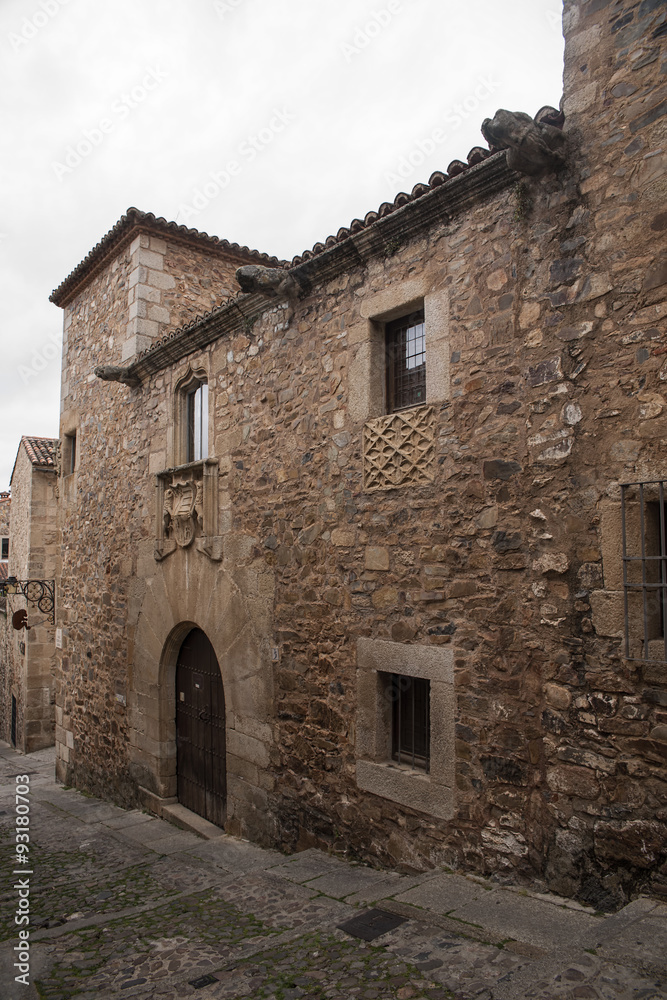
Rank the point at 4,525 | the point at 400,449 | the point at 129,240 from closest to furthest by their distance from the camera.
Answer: the point at 400,449
the point at 129,240
the point at 4,525

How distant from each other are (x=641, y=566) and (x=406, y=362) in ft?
7.64

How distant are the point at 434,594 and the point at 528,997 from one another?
2.37 m

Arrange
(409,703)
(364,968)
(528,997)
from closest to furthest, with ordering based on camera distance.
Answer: (528,997) → (364,968) → (409,703)

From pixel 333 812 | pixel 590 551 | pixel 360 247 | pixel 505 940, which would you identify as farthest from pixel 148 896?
pixel 360 247

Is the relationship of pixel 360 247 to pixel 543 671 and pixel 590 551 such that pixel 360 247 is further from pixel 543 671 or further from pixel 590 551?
pixel 543 671

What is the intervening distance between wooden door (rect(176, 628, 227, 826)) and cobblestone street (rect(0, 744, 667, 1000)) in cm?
108

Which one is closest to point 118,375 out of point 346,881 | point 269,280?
point 269,280

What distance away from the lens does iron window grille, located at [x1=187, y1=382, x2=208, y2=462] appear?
23.9 feet

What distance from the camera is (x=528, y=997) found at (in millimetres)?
2309

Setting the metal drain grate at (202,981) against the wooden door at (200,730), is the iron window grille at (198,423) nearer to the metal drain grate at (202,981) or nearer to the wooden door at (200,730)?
the wooden door at (200,730)

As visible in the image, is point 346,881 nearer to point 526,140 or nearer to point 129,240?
point 526,140

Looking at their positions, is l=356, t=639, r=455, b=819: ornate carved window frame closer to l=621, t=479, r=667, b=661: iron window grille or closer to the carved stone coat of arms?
l=621, t=479, r=667, b=661: iron window grille

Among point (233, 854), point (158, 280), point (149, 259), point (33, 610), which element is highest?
point (149, 259)

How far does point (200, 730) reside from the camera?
7312mm
